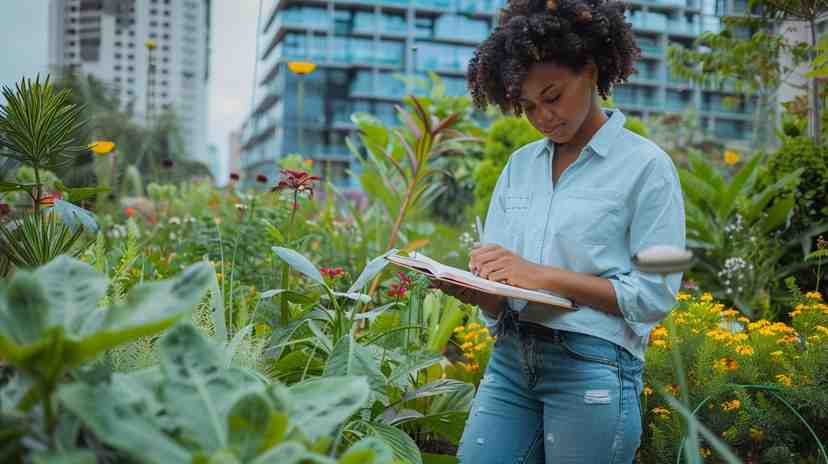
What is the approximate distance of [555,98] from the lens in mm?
1521

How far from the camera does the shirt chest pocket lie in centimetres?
148

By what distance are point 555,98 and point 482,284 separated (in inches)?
17.5

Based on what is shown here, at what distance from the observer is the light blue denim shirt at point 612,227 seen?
1.43 meters

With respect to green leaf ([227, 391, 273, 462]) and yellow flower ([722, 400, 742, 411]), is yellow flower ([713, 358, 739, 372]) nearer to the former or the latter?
yellow flower ([722, 400, 742, 411])

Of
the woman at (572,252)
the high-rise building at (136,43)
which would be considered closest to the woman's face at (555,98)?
the woman at (572,252)

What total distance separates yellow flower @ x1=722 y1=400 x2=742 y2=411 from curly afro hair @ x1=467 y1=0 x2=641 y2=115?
0.92 meters

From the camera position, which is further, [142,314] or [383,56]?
[383,56]

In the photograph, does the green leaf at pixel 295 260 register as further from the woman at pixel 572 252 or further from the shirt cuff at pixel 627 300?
the shirt cuff at pixel 627 300

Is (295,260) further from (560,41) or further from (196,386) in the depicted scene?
(196,386)

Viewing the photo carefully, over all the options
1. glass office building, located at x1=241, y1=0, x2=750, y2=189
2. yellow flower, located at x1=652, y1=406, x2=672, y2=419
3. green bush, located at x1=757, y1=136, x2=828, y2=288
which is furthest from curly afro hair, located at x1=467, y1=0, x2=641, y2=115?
glass office building, located at x1=241, y1=0, x2=750, y2=189

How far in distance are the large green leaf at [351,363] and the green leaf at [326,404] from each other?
62 cm

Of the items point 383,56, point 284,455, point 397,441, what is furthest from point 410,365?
point 383,56

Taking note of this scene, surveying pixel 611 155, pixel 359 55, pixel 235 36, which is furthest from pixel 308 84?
pixel 611 155

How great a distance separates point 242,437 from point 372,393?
0.80m
